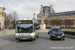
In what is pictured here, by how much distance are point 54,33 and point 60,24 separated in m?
84.5

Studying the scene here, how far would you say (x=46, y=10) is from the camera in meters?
139

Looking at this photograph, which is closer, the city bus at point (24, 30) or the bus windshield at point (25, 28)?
the city bus at point (24, 30)

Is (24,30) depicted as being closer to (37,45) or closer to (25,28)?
(25,28)

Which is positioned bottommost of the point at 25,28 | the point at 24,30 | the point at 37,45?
the point at 37,45

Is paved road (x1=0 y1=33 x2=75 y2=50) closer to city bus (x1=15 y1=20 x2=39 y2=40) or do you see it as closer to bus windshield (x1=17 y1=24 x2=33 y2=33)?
city bus (x1=15 y1=20 x2=39 y2=40)

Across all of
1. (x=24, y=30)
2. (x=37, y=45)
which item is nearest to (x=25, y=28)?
(x=24, y=30)

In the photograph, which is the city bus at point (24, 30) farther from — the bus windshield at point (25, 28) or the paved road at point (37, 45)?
the paved road at point (37, 45)

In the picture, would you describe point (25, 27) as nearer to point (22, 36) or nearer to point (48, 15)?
point (22, 36)

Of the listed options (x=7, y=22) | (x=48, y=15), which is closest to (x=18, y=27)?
(x=7, y=22)

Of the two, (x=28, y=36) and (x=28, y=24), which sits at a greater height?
(x=28, y=24)

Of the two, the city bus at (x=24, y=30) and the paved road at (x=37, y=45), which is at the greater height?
Result: the city bus at (x=24, y=30)

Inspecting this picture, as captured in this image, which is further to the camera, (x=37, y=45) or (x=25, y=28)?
(x=25, y=28)

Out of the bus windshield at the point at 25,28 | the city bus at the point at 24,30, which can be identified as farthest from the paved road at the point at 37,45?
the bus windshield at the point at 25,28

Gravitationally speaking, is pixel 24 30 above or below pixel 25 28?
below
